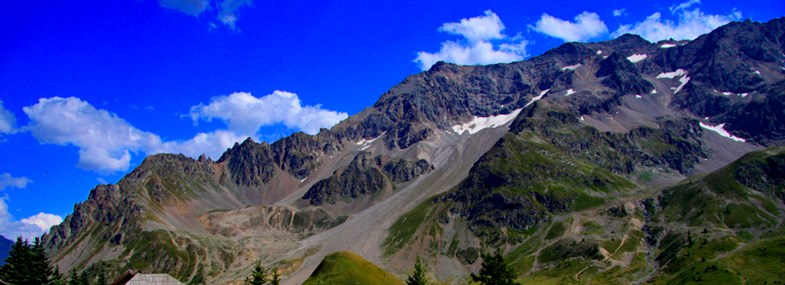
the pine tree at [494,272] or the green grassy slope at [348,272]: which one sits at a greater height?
the green grassy slope at [348,272]

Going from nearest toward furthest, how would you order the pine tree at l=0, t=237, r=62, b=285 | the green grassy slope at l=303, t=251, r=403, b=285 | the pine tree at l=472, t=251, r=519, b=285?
the pine tree at l=472, t=251, r=519, b=285 < the pine tree at l=0, t=237, r=62, b=285 < the green grassy slope at l=303, t=251, r=403, b=285

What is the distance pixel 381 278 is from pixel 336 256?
1189 cm

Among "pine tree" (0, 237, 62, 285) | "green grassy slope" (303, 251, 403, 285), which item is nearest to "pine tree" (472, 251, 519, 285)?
"green grassy slope" (303, 251, 403, 285)

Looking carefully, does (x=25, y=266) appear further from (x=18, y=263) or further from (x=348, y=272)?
(x=348, y=272)

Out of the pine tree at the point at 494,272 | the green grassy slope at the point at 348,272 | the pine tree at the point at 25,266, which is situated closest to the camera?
the pine tree at the point at 494,272

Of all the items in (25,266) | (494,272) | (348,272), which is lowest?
(494,272)

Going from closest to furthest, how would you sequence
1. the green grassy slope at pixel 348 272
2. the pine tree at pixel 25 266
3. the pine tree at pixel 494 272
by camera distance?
the pine tree at pixel 494 272
the pine tree at pixel 25 266
the green grassy slope at pixel 348 272

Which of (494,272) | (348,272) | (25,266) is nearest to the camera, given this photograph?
(494,272)

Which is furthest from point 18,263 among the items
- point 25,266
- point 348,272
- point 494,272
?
point 494,272

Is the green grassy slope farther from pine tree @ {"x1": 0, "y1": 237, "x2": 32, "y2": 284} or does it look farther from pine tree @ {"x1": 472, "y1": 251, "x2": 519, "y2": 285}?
pine tree @ {"x1": 0, "y1": 237, "x2": 32, "y2": 284}

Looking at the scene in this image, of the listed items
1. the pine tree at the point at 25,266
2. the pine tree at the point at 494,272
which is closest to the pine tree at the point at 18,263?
the pine tree at the point at 25,266

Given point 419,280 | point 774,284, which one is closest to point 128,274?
point 419,280

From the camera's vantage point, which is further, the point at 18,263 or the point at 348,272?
the point at 348,272

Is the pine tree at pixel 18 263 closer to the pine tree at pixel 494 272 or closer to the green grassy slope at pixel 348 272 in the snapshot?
the green grassy slope at pixel 348 272
